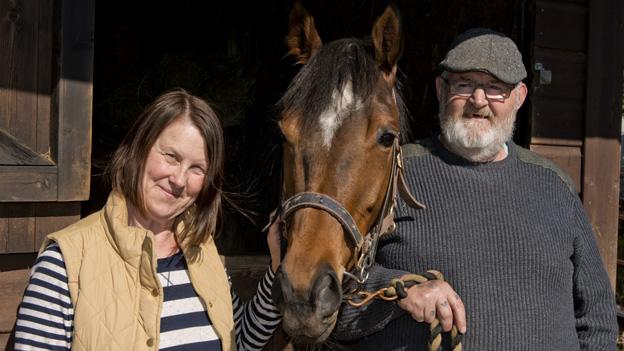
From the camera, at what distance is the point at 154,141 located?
181 centimetres

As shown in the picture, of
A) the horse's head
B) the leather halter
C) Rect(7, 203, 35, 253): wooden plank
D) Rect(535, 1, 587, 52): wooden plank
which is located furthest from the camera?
Rect(535, 1, 587, 52): wooden plank

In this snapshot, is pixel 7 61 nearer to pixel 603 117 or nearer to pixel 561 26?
pixel 561 26

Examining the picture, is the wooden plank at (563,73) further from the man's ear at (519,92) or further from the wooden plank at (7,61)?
the wooden plank at (7,61)

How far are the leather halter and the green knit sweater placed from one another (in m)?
0.10

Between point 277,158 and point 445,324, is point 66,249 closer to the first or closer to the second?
point 277,158

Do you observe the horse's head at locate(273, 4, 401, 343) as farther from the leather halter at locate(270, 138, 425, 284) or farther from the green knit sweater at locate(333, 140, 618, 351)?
the green knit sweater at locate(333, 140, 618, 351)

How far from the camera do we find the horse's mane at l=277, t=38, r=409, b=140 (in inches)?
75.3

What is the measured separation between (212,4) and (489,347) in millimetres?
3981

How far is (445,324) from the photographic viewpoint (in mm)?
1808

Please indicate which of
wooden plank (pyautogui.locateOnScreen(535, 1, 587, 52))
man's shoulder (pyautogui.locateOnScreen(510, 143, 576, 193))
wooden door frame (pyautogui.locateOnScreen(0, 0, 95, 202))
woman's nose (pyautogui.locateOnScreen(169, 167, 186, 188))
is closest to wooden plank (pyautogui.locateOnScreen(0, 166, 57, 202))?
wooden door frame (pyautogui.locateOnScreen(0, 0, 95, 202))

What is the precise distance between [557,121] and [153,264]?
2.26 m

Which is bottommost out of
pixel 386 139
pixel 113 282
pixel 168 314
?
pixel 168 314

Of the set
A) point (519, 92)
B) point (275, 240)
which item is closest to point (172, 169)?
point (275, 240)

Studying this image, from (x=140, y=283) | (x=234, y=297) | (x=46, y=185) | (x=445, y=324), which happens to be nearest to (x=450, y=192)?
(x=445, y=324)
